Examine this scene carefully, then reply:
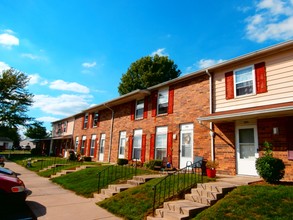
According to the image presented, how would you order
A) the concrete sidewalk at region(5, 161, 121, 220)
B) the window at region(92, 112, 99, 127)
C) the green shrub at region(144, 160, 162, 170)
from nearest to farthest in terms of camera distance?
the concrete sidewalk at region(5, 161, 121, 220) < the green shrub at region(144, 160, 162, 170) < the window at region(92, 112, 99, 127)

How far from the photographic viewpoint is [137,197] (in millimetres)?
7551

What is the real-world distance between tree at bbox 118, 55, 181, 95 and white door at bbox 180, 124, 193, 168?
1853cm

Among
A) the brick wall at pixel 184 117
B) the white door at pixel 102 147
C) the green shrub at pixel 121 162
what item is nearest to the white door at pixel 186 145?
the brick wall at pixel 184 117

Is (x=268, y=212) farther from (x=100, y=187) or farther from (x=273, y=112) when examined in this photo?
Answer: (x=100, y=187)

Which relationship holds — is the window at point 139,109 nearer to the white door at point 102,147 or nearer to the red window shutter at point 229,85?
the white door at point 102,147

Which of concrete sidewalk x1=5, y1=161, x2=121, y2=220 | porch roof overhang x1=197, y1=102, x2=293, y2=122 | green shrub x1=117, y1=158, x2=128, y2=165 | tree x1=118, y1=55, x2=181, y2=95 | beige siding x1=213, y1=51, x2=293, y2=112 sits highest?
tree x1=118, y1=55, x2=181, y2=95

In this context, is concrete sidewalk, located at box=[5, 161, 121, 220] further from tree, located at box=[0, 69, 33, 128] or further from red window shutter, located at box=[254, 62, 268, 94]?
tree, located at box=[0, 69, 33, 128]

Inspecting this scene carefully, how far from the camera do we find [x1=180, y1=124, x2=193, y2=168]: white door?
12.0 meters

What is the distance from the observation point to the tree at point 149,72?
3089 cm

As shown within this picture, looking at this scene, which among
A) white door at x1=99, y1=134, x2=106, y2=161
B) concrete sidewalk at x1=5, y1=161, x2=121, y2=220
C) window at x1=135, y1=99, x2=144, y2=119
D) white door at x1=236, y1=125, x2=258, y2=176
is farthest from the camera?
white door at x1=99, y1=134, x2=106, y2=161

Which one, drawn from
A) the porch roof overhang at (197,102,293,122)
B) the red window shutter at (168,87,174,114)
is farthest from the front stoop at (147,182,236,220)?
the red window shutter at (168,87,174,114)

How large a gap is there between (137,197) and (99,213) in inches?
52.1

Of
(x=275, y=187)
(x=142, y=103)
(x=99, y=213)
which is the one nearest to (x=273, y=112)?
(x=275, y=187)

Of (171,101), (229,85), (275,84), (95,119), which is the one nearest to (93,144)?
(95,119)
